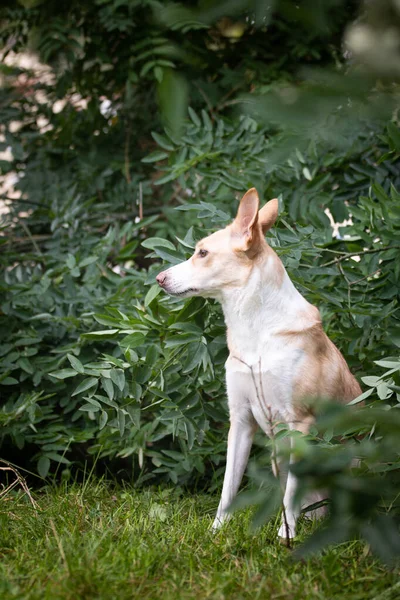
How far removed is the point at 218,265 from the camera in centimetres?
299

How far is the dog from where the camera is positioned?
2826mm

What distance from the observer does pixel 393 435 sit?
1.03 metres

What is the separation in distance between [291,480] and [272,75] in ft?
10.7

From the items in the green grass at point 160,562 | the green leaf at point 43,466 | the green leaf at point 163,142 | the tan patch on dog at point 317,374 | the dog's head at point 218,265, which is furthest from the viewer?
the green leaf at point 163,142

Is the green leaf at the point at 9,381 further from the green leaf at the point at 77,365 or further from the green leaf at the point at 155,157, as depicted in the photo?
the green leaf at the point at 155,157

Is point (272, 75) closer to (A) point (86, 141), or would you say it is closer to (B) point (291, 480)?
(A) point (86, 141)

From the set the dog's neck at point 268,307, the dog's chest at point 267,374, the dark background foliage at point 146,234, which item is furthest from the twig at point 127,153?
the dog's chest at point 267,374

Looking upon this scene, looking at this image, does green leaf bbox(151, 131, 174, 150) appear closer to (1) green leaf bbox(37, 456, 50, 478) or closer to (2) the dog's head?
(2) the dog's head

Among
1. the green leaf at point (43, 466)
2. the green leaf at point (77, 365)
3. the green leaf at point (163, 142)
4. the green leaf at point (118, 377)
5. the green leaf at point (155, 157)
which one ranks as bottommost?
the green leaf at point (43, 466)

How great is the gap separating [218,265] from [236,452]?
800mm

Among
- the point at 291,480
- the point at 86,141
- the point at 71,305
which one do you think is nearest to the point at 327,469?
the point at 291,480

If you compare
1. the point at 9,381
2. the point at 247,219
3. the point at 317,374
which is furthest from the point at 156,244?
the point at 9,381

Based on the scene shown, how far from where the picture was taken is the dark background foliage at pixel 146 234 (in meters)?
3.25

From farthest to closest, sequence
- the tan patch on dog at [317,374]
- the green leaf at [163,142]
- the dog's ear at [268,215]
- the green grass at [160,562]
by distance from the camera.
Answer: the green leaf at [163,142]
the dog's ear at [268,215]
the tan patch on dog at [317,374]
the green grass at [160,562]
